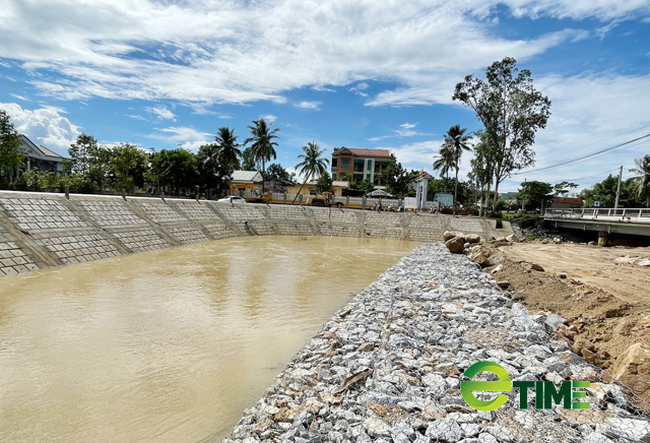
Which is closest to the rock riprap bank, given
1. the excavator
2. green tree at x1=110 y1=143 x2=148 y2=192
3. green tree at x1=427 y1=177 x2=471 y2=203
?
the excavator

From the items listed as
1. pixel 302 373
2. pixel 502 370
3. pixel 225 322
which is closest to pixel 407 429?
pixel 502 370

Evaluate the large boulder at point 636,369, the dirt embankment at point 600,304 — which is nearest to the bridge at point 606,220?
the dirt embankment at point 600,304

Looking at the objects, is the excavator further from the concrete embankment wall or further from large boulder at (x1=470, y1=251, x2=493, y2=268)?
large boulder at (x1=470, y1=251, x2=493, y2=268)

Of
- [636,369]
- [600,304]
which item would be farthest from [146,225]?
[636,369]

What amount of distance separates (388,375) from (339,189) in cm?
5407

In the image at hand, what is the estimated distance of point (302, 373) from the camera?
18.7 ft

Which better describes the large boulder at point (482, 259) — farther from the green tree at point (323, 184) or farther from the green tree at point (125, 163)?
the green tree at point (125, 163)

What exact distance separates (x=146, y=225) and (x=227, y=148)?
109 ft

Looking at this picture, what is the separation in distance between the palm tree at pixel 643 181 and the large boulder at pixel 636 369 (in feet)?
163

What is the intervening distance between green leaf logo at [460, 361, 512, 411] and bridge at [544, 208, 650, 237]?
24085mm

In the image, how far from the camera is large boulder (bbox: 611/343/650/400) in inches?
158

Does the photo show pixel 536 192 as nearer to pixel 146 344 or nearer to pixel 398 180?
pixel 398 180

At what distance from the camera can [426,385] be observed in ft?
14.9

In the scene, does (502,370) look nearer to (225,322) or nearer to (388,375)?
(388,375)
